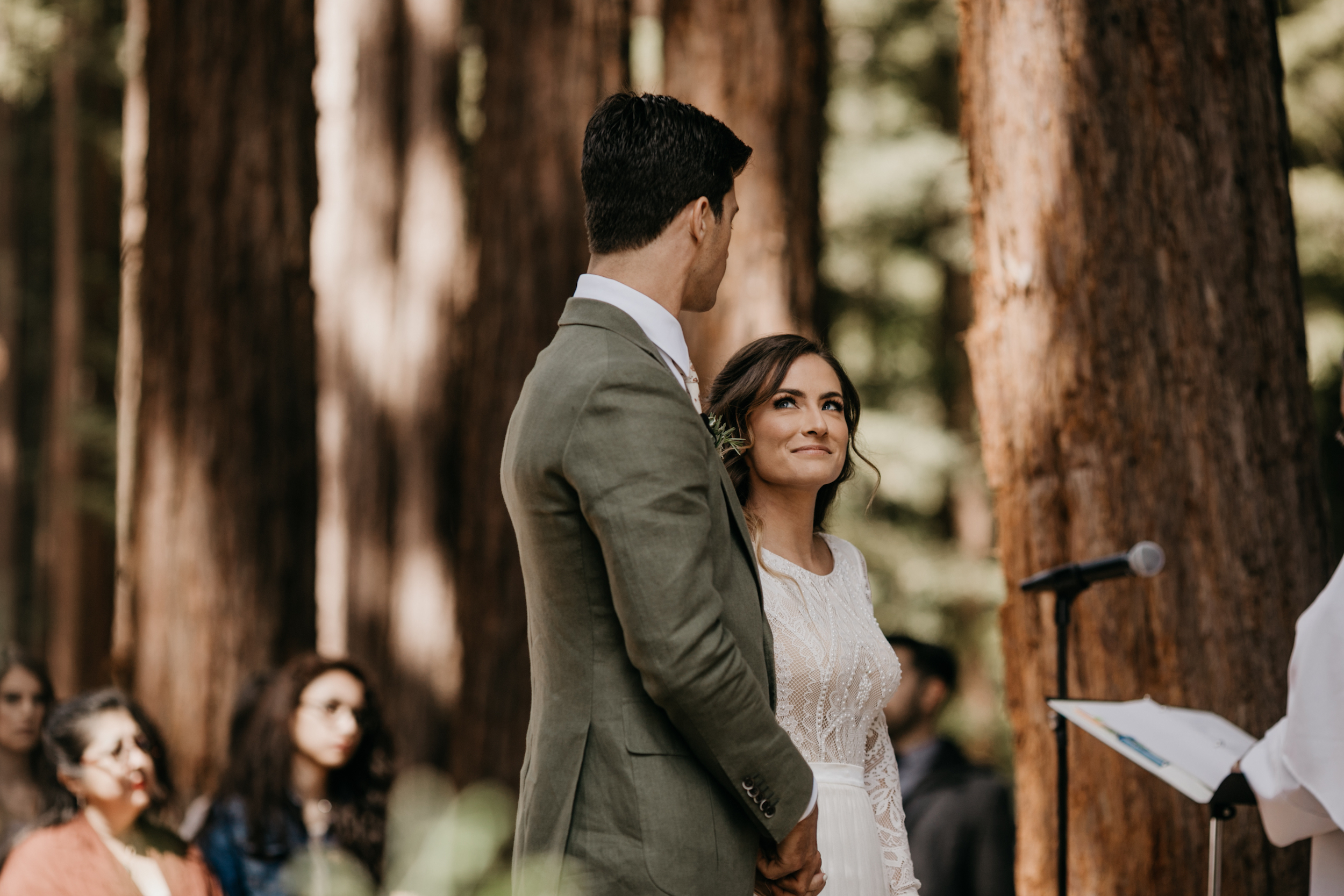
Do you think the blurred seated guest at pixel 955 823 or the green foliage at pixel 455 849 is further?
the blurred seated guest at pixel 955 823

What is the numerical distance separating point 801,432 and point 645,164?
0.85 metres

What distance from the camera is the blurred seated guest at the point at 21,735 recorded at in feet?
19.0

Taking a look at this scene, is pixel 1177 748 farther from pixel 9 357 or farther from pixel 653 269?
pixel 9 357

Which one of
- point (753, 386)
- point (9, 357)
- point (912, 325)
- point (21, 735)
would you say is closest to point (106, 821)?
point (21, 735)

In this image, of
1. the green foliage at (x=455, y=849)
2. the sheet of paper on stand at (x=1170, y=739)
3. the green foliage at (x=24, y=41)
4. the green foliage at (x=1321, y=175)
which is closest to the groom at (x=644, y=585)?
the green foliage at (x=455, y=849)

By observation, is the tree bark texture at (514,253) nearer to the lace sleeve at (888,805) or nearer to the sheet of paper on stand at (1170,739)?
the sheet of paper on stand at (1170,739)

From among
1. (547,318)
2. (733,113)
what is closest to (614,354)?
(733,113)

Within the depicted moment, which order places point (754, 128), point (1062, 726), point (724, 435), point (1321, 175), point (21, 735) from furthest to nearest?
1. point (1321, 175)
2. point (754, 128)
3. point (21, 735)
4. point (1062, 726)
5. point (724, 435)

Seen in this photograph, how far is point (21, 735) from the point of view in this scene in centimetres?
596

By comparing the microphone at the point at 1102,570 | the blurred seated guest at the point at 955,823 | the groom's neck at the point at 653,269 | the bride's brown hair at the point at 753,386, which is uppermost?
the groom's neck at the point at 653,269

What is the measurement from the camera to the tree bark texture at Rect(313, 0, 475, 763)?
948 centimetres

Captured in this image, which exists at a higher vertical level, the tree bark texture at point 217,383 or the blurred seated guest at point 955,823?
the tree bark texture at point 217,383

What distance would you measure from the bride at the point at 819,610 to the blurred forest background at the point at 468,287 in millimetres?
1479

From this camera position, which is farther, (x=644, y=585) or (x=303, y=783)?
(x=303, y=783)
